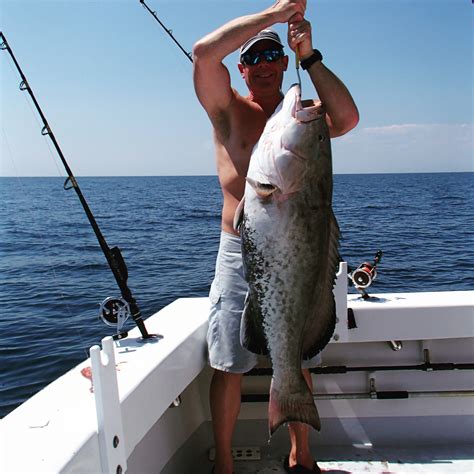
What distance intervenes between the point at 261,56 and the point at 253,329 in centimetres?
144

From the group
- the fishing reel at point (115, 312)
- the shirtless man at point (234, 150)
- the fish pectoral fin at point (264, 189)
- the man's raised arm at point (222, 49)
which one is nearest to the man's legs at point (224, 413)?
the shirtless man at point (234, 150)

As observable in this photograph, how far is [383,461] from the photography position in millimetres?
3430

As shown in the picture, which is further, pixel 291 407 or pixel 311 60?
pixel 311 60

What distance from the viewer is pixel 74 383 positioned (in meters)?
2.31

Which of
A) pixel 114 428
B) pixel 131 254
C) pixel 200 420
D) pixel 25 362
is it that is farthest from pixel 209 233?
pixel 114 428

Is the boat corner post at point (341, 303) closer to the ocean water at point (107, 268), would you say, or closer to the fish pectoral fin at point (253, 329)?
the fish pectoral fin at point (253, 329)

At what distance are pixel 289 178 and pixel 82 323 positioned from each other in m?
8.18

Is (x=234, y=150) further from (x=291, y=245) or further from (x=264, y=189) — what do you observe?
(x=291, y=245)

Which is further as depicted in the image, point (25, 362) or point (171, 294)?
point (171, 294)

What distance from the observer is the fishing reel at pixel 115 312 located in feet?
9.62

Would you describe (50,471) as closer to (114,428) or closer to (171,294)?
(114,428)

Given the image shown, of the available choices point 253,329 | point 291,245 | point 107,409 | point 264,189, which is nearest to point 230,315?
point 253,329

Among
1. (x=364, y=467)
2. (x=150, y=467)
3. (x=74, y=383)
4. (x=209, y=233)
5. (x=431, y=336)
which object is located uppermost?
(x=74, y=383)

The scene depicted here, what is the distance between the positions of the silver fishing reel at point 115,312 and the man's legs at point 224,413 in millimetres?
640
